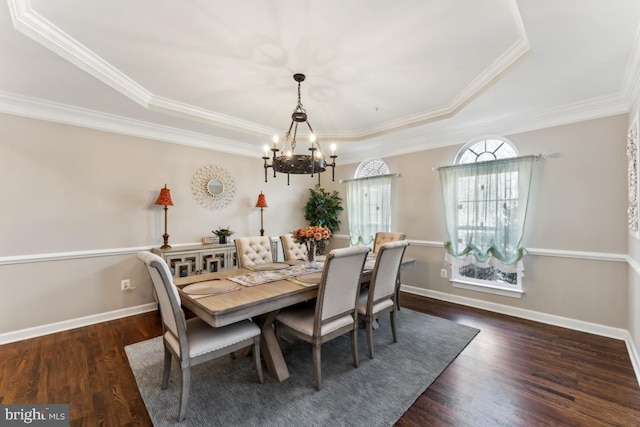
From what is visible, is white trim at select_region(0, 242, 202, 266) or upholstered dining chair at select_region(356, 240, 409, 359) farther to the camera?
white trim at select_region(0, 242, 202, 266)

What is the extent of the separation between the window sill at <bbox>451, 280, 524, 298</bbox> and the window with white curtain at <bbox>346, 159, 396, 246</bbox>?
1379mm

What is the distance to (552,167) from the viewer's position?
319 cm

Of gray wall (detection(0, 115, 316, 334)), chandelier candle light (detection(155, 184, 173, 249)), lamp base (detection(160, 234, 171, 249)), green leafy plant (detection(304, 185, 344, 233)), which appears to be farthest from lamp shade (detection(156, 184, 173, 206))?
green leafy plant (detection(304, 185, 344, 233))

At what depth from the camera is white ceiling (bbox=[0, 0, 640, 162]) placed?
5.87 feet

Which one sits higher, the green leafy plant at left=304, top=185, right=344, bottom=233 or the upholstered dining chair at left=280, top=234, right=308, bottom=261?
the green leafy plant at left=304, top=185, right=344, bottom=233

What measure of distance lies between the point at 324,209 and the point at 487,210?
2.79 m

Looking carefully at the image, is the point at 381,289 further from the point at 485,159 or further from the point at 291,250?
the point at 485,159

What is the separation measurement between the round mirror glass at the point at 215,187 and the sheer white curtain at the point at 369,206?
235cm

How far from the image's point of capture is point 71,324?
3.09 metres

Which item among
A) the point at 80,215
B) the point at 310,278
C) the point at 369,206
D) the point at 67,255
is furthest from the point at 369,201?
the point at 67,255

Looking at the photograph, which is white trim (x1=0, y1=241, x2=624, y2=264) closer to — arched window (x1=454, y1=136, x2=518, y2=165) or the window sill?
the window sill

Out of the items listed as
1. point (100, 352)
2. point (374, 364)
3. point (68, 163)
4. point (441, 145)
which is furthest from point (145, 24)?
point (441, 145)

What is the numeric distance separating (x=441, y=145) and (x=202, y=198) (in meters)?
3.78

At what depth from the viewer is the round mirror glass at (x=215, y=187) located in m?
4.23
